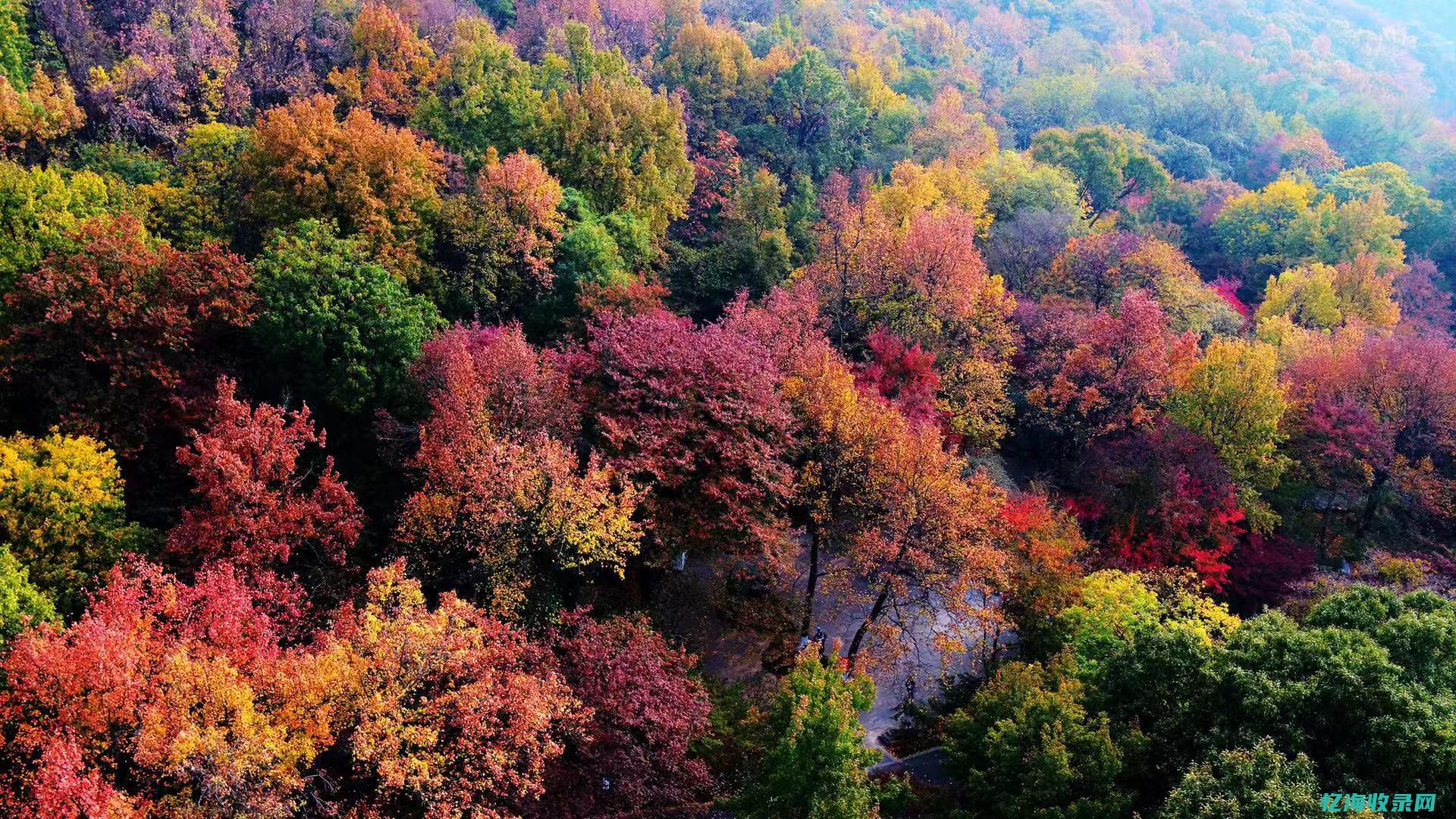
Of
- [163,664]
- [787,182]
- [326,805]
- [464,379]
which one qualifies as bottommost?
[326,805]

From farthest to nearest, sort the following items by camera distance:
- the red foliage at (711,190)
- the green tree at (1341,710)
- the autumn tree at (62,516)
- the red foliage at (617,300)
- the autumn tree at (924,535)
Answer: the red foliage at (711,190), the red foliage at (617,300), the autumn tree at (924,535), the autumn tree at (62,516), the green tree at (1341,710)

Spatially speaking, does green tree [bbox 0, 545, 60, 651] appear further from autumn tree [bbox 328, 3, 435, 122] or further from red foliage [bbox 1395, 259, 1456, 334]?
red foliage [bbox 1395, 259, 1456, 334]

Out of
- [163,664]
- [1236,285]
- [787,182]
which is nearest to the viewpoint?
[163,664]

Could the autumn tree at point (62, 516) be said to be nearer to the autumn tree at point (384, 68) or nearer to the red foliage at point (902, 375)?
the autumn tree at point (384, 68)

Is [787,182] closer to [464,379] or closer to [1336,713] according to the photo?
[464,379]

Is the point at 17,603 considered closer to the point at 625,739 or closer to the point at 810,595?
the point at 625,739

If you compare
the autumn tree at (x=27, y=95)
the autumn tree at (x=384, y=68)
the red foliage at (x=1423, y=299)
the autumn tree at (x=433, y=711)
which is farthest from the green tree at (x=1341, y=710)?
the red foliage at (x=1423, y=299)

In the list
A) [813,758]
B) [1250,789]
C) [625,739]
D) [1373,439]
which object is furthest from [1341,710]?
[1373,439]

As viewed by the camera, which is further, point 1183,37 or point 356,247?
point 1183,37

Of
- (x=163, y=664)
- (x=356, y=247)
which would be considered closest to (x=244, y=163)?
(x=356, y=247)
